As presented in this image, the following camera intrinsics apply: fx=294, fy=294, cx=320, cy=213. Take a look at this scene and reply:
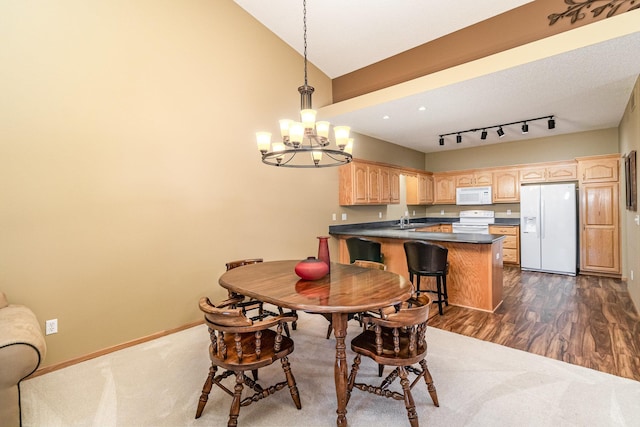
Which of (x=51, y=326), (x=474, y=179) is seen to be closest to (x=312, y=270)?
(x=51, y=326)

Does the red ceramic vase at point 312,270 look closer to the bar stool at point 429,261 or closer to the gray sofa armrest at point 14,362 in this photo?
the gray sofa armrest at point 14,362

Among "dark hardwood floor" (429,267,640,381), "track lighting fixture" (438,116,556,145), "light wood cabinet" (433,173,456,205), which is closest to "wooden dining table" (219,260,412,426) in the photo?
"dark hardwood floor" (429,267,640,381)

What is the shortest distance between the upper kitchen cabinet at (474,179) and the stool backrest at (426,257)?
13.0 ft

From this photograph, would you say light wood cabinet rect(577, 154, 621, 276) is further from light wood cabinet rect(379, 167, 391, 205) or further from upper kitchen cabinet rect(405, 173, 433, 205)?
light wood cabinet rect(379, 167, 391, 205)

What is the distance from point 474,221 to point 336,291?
5.85 meters

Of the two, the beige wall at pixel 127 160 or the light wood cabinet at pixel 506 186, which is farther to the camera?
the light wood cabinet at pixel 506 186

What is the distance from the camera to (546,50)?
8.80 ft

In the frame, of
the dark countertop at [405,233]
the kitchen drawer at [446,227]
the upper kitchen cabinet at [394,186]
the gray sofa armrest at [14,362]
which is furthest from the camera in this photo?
the kitchen drawer at [446,227]

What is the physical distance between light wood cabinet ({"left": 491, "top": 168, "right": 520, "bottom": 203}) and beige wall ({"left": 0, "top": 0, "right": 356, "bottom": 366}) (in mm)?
4994

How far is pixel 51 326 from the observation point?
244 cm

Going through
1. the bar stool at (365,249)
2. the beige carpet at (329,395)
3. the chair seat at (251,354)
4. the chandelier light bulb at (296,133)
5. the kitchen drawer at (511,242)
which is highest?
the chandelier light bulb at (296,133)

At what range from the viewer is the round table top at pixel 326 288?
5.56 feet

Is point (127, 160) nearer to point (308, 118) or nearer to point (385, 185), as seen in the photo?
point (308, 118)

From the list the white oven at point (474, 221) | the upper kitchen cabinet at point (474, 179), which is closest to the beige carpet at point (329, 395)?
the white oven at point (474, 221)
